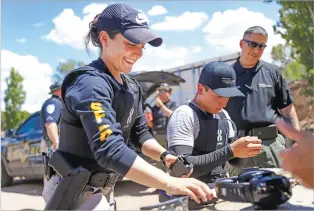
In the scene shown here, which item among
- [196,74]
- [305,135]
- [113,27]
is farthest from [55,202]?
[196,74]

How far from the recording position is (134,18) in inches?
82.0

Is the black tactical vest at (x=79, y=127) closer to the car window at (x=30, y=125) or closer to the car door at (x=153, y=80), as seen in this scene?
the car door at (x=153, y=80)

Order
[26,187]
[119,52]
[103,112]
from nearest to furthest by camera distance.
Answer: [103,112] → [119,52] → [26,187]

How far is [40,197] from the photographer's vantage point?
7.63 meters

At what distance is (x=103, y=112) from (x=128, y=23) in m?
0.51

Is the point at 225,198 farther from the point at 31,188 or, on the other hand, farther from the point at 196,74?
the point at 196,74

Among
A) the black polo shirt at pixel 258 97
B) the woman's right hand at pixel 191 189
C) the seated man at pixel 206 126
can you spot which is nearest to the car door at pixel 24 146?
→ the black polo shirt at pixel 258 97

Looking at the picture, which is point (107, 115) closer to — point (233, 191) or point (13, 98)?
point (233, 191)

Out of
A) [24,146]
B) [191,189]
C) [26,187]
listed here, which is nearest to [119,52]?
[191,189]

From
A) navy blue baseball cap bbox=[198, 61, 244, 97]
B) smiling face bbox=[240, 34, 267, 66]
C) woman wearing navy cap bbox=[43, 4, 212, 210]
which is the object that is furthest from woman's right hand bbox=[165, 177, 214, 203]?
smiling face bbox=[240, 34, 267, 66]

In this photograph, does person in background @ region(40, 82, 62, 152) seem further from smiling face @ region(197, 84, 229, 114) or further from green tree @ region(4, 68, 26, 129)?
green tree @ region(4, 68, 26, 129)

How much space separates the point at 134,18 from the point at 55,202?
96 centimetres

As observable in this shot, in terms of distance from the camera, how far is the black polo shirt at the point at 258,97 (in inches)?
152

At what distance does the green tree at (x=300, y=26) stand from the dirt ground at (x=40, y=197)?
19.7 ft
